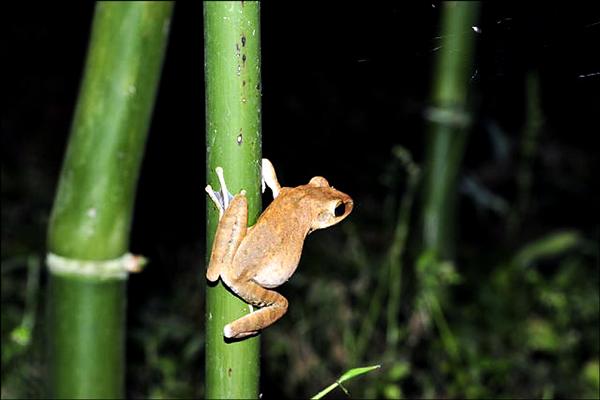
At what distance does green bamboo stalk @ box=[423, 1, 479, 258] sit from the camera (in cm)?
305

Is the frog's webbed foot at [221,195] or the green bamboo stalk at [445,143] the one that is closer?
the frog's webbed foot at [221,195]

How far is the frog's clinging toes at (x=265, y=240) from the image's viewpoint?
4.49ft

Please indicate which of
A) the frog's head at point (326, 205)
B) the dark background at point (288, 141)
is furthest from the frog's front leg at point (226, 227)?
the dark background at point (288, 141)

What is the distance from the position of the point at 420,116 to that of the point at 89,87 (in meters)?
3.73

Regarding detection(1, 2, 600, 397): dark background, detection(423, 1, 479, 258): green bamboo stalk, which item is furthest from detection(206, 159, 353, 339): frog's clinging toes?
detection(423, 1, 479, 258): green bamboo stalk

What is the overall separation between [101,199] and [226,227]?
228 millimetres

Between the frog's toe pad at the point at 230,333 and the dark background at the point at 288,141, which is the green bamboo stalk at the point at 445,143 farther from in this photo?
the frog's toe pad at the point at 230,333

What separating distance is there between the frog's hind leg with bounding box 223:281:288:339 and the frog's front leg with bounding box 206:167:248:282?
5 cm

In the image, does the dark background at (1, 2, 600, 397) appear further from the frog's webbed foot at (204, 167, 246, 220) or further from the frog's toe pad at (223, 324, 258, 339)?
the frog's toe pad at (223, 324, 258, 339)

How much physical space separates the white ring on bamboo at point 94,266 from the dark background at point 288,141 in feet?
1.95

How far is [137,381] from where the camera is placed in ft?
9.93

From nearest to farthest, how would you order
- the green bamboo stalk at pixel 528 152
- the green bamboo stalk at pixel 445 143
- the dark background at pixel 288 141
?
the dark background at pixel 288 141, the green bamboo stalk at pixel 445 143, the green bamboo stalk at pixel 528 152

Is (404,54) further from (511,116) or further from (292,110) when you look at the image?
(511,116)

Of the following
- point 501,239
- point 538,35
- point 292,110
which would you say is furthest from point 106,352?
point 501,239
